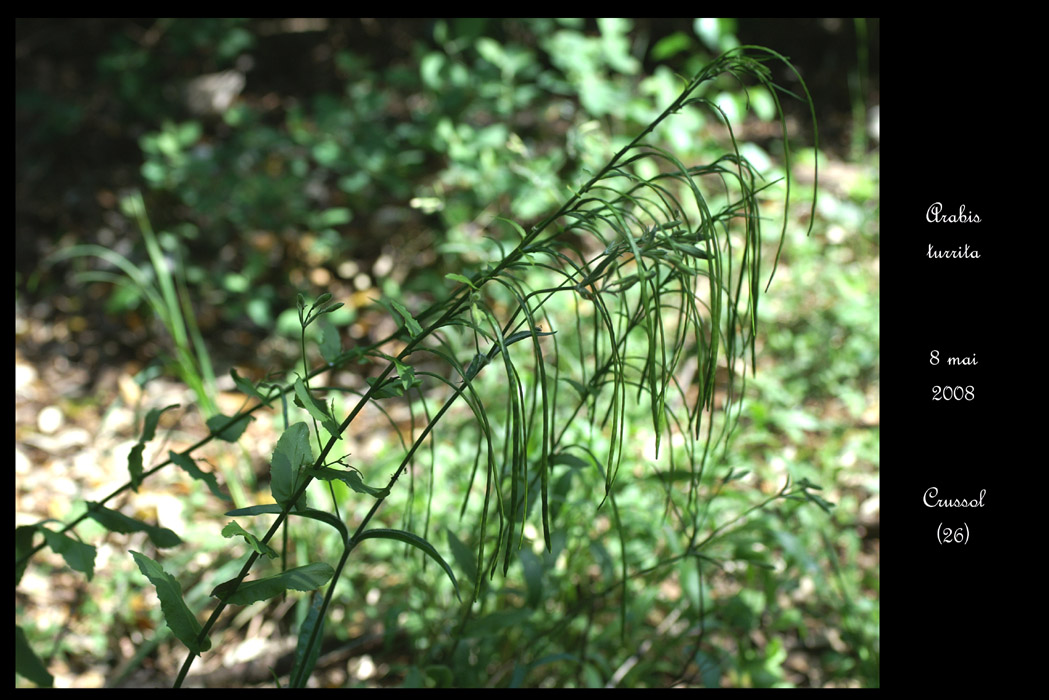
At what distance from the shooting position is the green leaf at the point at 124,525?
2.91ft

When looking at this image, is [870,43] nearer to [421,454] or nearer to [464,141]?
[464,141]

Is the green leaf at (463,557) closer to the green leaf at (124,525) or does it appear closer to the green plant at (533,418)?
the green plant at (533,418)

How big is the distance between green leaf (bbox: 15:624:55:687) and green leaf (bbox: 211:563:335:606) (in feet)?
1.21

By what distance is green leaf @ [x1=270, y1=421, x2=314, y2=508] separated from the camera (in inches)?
27.2

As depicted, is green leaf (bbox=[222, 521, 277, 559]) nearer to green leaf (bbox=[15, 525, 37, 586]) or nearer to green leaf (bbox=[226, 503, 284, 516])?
green leaf (bbox=[226, 503, 284, 516])

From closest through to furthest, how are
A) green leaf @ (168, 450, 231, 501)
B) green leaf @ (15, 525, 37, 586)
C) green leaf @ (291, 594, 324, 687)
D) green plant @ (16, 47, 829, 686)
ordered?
green plant @ (16, 47, 829, 686) → green leaf @ (291, 594, 324, 687) → green leaf @ (168, 450, 231, 501) → green leaf @ (15, 525, 37, 586)

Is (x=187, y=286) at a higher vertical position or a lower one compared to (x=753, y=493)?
higher

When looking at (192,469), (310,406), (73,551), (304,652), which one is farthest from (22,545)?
(310,406)

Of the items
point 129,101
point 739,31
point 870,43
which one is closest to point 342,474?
point 129,101

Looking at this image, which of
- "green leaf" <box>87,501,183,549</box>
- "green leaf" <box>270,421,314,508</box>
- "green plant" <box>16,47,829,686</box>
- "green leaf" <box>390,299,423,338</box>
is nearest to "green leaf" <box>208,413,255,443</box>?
"green plant" <box>16,47,829,686</box>

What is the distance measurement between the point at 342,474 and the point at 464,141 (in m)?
1.68

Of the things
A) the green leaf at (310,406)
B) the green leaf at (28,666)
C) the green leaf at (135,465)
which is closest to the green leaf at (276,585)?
the green leaf at (310,406)

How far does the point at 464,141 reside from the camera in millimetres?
2209

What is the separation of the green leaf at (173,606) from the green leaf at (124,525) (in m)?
0.20
